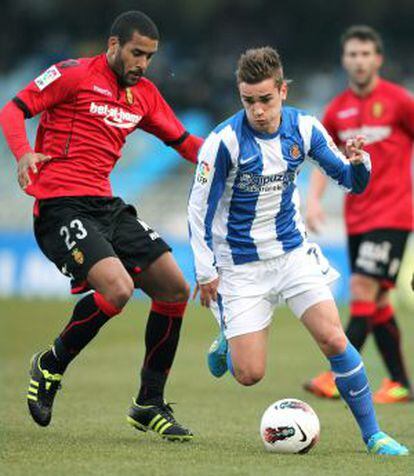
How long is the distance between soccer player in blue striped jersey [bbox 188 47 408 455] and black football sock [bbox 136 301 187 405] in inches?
11.6

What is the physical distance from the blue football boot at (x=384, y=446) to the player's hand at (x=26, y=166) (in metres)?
2.21

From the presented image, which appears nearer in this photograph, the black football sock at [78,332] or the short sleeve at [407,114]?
the black football sock at [78,332]

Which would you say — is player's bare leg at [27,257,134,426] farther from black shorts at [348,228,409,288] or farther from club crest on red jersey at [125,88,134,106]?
black shorts at [348,228,409,288]

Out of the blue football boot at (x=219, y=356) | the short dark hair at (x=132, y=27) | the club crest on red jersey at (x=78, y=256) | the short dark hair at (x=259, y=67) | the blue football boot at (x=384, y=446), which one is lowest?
the blue football boot at (x=384, y=446)

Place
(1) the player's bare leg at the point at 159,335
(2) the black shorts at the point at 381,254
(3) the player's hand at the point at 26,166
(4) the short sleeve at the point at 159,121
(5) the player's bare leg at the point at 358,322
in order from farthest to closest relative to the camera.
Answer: (2) the black shorts at the point at 381,254 → (5) the player's bare leg at the point at 358,322 → (4) the short sleeve at the point at 159,121 → (1) the player's bare leg at the point at 159,335 → (3) the player's hand at the point at 26,166

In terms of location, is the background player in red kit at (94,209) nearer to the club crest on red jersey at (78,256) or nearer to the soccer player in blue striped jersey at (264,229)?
the club crest on red jersey at (78,256)

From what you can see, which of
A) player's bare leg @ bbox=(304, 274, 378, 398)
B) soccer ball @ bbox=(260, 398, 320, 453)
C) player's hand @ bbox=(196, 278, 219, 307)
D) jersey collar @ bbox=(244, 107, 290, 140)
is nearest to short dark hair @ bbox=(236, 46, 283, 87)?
jersey collar @ bbox=(244, 107, 290, 140)

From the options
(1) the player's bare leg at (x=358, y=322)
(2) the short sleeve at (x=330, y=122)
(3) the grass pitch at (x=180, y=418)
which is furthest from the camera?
(2) the short sleeve at (x=330, y=122)

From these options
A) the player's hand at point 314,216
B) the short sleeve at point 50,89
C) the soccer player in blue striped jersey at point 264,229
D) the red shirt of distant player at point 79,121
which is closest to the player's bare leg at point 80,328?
the soccer player in blue striped jersey at point 264,229

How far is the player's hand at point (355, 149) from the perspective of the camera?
6.43m

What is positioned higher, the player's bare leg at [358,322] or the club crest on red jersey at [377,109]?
the club crest on red jersey at [377,109]

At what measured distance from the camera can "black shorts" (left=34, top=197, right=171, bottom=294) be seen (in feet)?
22.2

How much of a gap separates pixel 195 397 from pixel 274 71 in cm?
347

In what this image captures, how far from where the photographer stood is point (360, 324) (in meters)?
9.29
